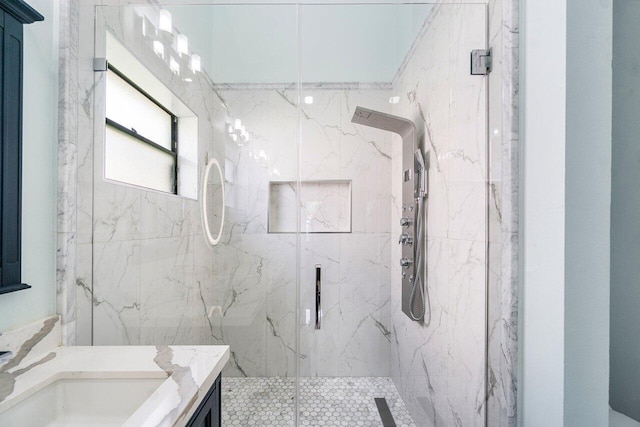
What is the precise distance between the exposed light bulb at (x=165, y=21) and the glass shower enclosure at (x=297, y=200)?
11mm

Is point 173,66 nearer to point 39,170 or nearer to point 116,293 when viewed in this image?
point 39,170

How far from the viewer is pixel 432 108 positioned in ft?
4.86

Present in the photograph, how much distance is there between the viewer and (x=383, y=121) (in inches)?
60.8

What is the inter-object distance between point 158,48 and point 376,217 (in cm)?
131

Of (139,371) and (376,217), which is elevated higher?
(376,217)

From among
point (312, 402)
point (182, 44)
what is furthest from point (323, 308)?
point (182, 44)

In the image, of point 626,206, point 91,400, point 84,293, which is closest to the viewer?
point 91,400

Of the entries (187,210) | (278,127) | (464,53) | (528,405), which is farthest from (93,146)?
(528,405)

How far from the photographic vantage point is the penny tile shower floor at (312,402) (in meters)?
1.46

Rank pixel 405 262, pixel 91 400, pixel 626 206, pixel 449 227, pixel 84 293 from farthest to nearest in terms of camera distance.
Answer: pixel 405 262 → pixel 449 227 → pixel 84 293 → pixel 626 206 → pixel 91 400

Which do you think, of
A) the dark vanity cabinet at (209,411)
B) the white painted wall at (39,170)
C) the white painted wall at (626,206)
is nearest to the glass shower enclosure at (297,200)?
the white painted wall at (39,170)

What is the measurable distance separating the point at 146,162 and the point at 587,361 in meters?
1.88

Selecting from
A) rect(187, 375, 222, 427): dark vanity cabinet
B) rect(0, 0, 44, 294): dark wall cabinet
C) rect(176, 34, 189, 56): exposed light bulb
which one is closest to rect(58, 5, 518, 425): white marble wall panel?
rect(176, 34, 189, 56): exposed light bulb

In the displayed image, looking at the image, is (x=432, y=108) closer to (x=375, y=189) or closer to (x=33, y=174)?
(x=375, y=189)
